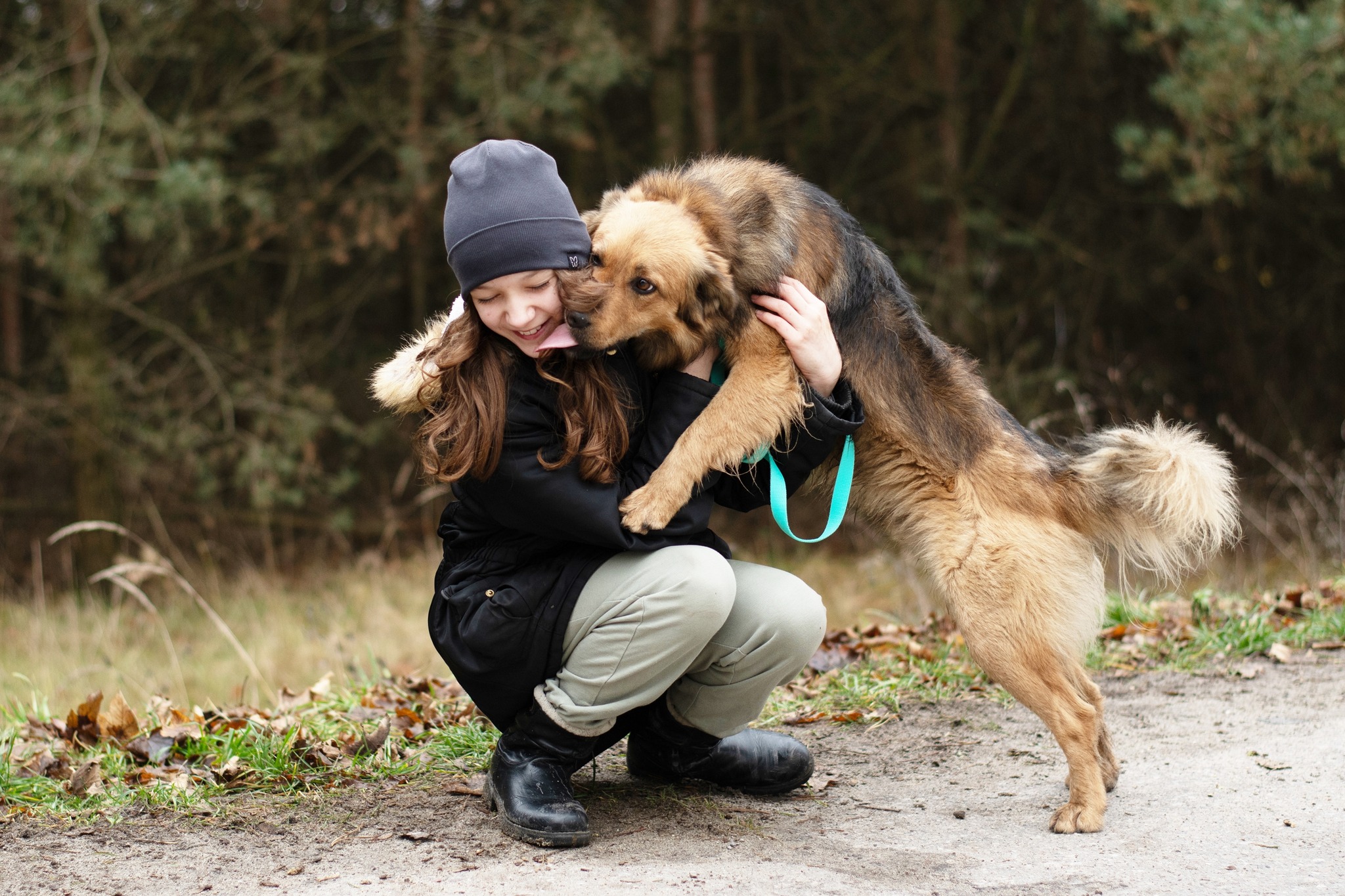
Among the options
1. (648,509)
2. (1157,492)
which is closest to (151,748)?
(648,509)

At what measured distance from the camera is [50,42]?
23.3ft

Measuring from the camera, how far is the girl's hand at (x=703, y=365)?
3.12m

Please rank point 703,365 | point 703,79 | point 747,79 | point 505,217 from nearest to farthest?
1. point 505,217
2. point 703,365
3. point 703,79
4. point 747,79

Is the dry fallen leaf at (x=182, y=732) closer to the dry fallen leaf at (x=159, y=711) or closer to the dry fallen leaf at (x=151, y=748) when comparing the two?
the dry fallen leaf at (x=151, y=748)

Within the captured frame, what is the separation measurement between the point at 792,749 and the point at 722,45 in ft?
30.3

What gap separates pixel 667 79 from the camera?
361 inches

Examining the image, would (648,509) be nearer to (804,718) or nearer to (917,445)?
(917,445)

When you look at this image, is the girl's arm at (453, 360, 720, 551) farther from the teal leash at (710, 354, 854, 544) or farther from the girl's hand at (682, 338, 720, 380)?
the girl's hand at (682, 338, 720, 380)

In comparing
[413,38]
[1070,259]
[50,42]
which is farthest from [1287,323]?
[50,42]

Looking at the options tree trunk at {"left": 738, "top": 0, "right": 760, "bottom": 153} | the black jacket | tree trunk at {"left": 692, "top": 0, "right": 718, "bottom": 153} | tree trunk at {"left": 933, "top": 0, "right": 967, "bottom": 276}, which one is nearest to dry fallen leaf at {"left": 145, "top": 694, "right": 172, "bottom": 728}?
the black jacket

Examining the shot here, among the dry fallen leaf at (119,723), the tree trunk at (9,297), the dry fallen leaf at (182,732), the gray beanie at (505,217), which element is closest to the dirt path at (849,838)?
the dry fallen leaf at (182,732)

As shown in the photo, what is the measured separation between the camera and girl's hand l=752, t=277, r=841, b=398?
3.00 meters

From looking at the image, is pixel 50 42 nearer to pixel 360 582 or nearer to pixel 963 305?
pixel 360 582

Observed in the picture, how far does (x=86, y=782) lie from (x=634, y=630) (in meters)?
1.66
